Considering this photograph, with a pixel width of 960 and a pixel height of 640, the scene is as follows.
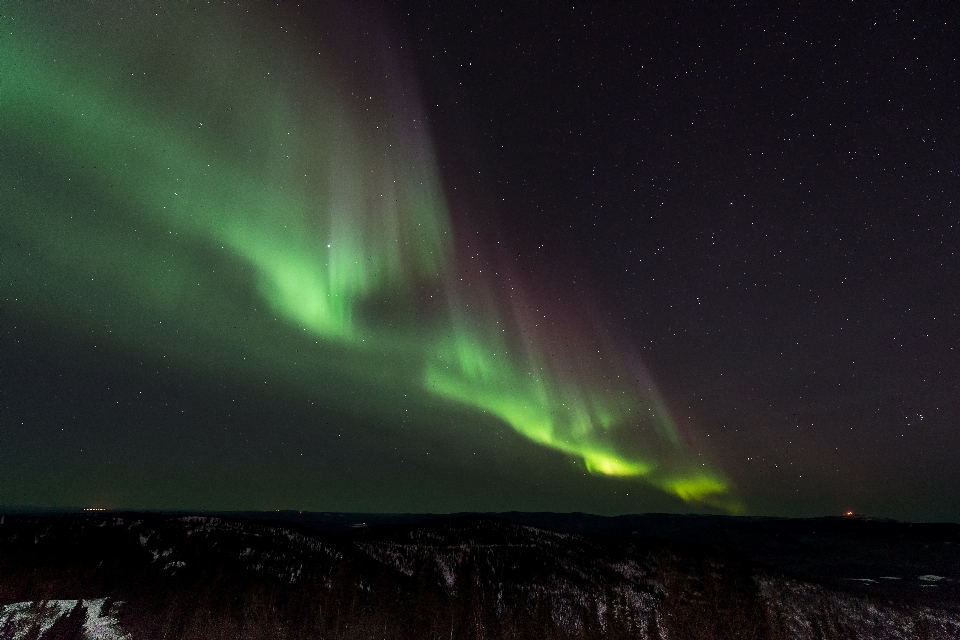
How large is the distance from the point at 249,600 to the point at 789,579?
91.4 meters

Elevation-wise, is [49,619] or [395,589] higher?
[395,589]

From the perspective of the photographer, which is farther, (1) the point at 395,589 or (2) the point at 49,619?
(1) the point at 395,589

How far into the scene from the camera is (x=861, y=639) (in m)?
86.6

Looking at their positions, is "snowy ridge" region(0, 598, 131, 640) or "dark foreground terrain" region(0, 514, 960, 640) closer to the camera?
"snowy ridge" region(0, 598, 131, 640)

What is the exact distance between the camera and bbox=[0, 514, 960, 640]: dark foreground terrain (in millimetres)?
74250

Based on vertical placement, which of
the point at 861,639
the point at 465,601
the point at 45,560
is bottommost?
the point at 861,639

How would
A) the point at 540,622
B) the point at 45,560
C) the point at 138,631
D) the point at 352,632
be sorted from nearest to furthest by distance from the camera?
the point at 138,631, the point at 352,632, the point at 45,560, the point at 540,622

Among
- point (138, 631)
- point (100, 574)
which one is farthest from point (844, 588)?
point (100, 574)

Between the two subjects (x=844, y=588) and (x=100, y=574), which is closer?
(x=100, y=574)

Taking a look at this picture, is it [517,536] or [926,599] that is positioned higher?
[517,536]

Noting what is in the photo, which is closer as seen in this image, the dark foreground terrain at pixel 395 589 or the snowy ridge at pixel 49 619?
the snowy ridge at pixel 49 619

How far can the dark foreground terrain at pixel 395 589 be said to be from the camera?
74.2 metres

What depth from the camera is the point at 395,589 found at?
92062 millimetres

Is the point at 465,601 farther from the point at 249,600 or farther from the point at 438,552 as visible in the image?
the point at 249,600
